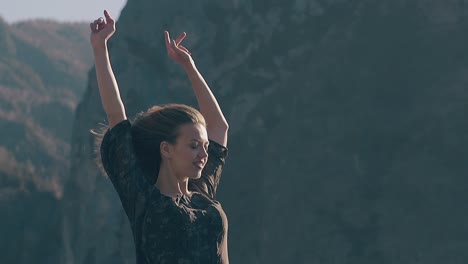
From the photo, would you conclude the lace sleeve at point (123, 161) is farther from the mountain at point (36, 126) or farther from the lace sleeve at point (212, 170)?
the mountain at point (36, 126)

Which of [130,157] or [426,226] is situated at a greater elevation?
[130,157]

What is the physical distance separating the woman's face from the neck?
0.04 m

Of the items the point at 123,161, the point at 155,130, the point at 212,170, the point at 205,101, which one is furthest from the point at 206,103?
the point at 123,161

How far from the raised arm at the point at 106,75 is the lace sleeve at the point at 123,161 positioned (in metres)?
0.05

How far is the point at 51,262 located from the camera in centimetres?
2620

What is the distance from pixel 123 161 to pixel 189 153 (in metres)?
0.23

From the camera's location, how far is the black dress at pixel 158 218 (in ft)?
13.2

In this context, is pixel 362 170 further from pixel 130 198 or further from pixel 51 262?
pixel 130 198

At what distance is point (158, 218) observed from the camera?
13.3ft

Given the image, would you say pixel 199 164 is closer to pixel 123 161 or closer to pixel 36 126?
pixel 123 161

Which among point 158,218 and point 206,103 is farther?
point 206,103

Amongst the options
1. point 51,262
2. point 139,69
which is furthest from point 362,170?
point 51,262

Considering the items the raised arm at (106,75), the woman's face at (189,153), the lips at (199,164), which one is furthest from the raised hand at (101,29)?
the lips at (199,164)

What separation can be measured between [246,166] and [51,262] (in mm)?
6828
